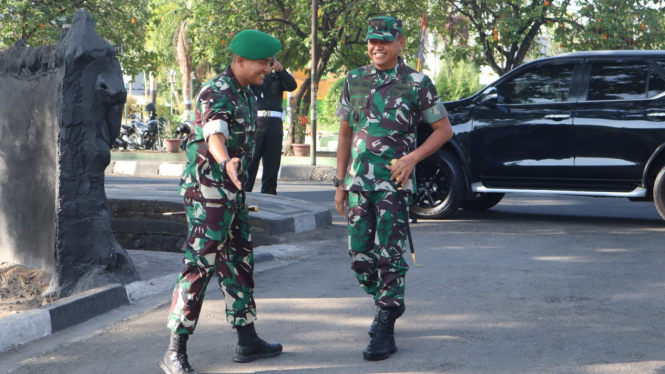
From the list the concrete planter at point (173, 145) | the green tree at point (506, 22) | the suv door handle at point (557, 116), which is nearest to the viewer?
the suv door handle at point (557, 116)

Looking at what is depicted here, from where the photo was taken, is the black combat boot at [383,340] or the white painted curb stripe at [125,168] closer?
the black combat boot at [383,340]

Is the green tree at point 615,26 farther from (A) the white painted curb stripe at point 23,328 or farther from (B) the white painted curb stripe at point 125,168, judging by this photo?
(A) the white painted curb stripe at point 23,328

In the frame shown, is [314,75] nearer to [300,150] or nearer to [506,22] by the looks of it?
[300,150]

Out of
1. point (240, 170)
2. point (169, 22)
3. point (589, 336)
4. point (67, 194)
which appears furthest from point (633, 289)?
point (169, 22)

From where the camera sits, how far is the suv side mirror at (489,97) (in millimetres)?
8477

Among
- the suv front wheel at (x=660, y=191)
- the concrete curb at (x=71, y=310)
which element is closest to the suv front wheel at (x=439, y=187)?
the suv front wheel at (x=660, y=191)

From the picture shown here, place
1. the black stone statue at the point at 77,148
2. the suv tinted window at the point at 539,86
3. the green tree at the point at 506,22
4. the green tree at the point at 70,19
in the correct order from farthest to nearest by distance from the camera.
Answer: the green tree at the point at 70,19
the green tree at the point at 506,22
the suv tinted window at the point at 539,86
the black stone statue at the point at 77,148

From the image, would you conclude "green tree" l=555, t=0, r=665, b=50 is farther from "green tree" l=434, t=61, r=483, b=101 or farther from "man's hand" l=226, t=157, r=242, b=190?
"green tree" l=434, t=61, r=483, b=101

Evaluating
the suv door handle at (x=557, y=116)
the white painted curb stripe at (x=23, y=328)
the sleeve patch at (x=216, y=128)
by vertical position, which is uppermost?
the suv door handle at (x=557, y=116)

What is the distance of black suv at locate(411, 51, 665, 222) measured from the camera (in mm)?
7805

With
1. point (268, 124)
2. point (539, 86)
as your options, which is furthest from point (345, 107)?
point (268, 124)

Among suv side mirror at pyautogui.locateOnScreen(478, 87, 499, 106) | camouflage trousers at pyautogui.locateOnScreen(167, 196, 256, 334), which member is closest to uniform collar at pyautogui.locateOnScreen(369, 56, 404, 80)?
camouflage trousers at pyautogui.locateOnScreen(167, 196, 256, 334)

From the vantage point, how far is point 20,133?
227 inches

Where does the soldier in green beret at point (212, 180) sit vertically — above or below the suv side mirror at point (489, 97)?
below
